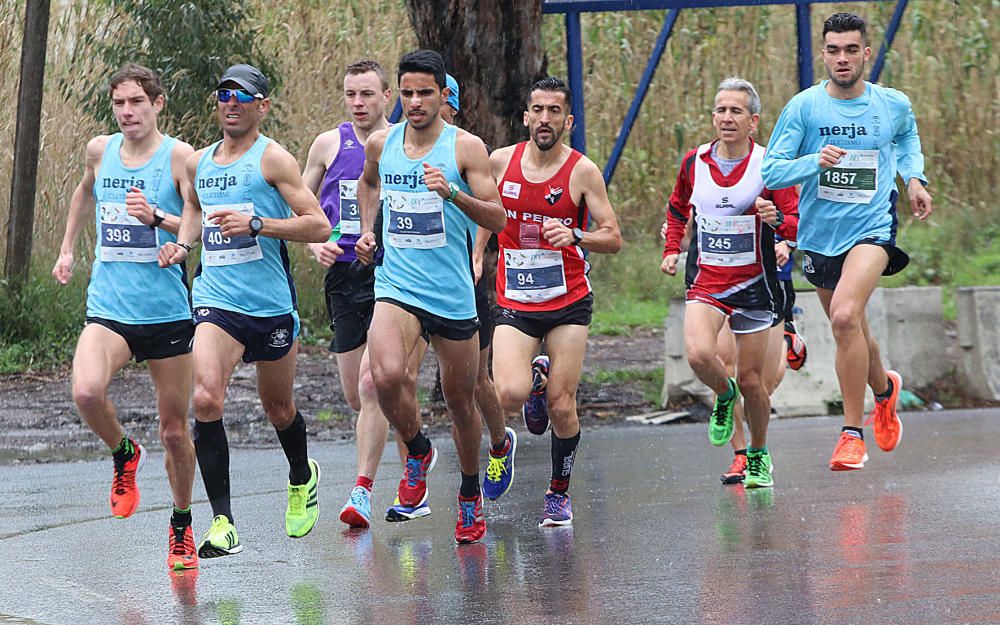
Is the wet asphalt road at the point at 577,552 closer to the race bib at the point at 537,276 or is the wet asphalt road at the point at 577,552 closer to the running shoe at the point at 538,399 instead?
the running shoe at the point at 538,399

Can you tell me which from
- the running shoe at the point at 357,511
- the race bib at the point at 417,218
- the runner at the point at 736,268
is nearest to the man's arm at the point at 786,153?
the runner at the point at 736,268

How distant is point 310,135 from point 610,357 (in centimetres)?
472

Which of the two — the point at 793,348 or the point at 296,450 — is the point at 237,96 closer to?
the point at 296,450

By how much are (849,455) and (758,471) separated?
0.90 metres

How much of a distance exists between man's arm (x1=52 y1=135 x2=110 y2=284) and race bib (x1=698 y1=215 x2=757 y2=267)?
11.2ft

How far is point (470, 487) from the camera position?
313 inches

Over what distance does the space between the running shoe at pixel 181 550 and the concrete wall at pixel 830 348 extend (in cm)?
656

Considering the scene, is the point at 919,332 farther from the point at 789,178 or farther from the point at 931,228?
the point at 931,228

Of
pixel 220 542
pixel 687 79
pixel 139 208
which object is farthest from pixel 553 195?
pixel 687 79

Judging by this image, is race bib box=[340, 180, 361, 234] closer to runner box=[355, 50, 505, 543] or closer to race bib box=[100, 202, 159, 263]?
runner box=[355, 50, 505, 543]

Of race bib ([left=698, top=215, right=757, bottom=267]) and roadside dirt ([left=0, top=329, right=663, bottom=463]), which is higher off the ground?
race bib ([left=698, top=215, right=757, bottom=267])

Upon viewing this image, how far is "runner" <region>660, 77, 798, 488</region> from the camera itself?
31.1ft

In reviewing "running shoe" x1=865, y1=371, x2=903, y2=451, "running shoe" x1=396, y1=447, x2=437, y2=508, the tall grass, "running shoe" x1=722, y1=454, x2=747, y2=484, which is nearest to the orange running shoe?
"running shoe" x1=865, y1=371, x2=903, y2=451

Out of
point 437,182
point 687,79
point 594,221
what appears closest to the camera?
point 437,182
